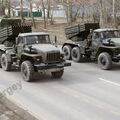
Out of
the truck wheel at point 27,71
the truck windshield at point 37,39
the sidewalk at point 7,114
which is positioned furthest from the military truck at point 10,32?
the sidewalk at point 7,114

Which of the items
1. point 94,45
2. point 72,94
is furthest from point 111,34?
point 72,94

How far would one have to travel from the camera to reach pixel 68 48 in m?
21.7

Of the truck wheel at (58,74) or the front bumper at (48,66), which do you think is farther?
the truck wheel at (58,74)

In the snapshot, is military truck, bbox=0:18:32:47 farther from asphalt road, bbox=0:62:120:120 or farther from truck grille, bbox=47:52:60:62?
truck grille, bbox=47:52:60:62

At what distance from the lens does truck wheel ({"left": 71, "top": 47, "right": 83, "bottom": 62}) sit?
20547 mm

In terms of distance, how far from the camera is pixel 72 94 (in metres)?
13.2

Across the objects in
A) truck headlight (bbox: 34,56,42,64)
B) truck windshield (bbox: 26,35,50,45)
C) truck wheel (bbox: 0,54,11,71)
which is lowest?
truck wheel (bbox: 0,54,11,71)

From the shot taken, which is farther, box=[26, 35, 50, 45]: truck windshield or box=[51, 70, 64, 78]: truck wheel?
box=[26, 35, 50, 45]: truck windshield

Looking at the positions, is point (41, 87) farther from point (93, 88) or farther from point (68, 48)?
point (68, 48)

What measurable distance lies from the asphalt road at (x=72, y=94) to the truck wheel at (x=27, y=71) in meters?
0.27

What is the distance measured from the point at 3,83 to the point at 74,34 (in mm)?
7747

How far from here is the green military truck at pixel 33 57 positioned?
49.8ft

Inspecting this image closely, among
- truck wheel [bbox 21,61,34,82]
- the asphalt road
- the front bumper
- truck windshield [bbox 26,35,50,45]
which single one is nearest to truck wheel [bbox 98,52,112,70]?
the asphalt road

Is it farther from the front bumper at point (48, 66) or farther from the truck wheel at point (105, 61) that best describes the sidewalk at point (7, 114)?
the truck wheel at point (105, 61)
